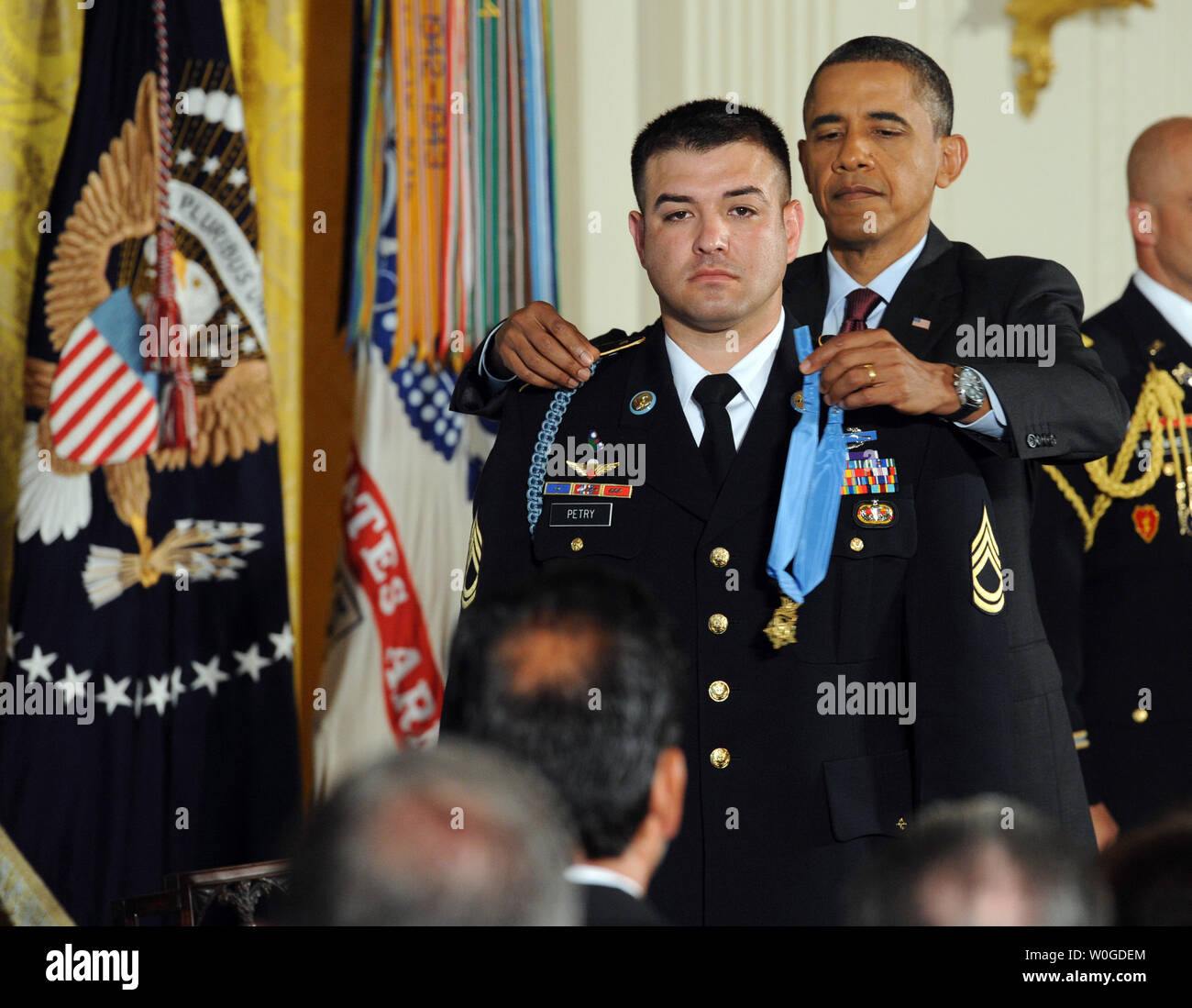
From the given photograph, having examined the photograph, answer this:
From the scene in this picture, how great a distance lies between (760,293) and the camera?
88.0 inches

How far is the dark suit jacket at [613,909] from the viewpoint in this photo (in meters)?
1.21

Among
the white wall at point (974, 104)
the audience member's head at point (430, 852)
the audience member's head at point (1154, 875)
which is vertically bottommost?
the audience member's head at point (1154, 875)

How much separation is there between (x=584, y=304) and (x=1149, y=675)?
A: 1717 mm

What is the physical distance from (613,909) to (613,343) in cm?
139

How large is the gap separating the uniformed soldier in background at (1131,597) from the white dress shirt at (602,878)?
2.05 meters

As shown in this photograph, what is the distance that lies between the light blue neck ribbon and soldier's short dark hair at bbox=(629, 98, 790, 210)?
341mm

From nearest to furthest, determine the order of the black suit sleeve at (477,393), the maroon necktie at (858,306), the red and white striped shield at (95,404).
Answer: the black suit sleeve at (477,393) < the maroon necktie at (858,306) < the red and white striped shield at (95,404)

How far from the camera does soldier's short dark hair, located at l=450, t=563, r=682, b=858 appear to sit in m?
1.29

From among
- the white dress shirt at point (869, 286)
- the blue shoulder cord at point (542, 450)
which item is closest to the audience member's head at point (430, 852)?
the blue shoulder cord at point (542, 450)

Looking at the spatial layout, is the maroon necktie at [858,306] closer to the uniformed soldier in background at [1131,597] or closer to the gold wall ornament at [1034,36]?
the uniformed soldier in background at [1131,597]

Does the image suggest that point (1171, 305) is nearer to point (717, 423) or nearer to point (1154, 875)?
point (717, 423)

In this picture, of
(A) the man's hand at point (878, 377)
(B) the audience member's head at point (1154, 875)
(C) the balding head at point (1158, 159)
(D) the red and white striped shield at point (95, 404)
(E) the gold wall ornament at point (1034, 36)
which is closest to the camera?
(B) the audience member's head at point (1154, 875)

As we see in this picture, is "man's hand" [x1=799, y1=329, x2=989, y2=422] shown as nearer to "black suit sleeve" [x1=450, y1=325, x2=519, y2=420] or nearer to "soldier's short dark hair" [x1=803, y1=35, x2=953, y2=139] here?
"black suit sleeve" [x1=450, y1=325, x2=519, y2=420]
